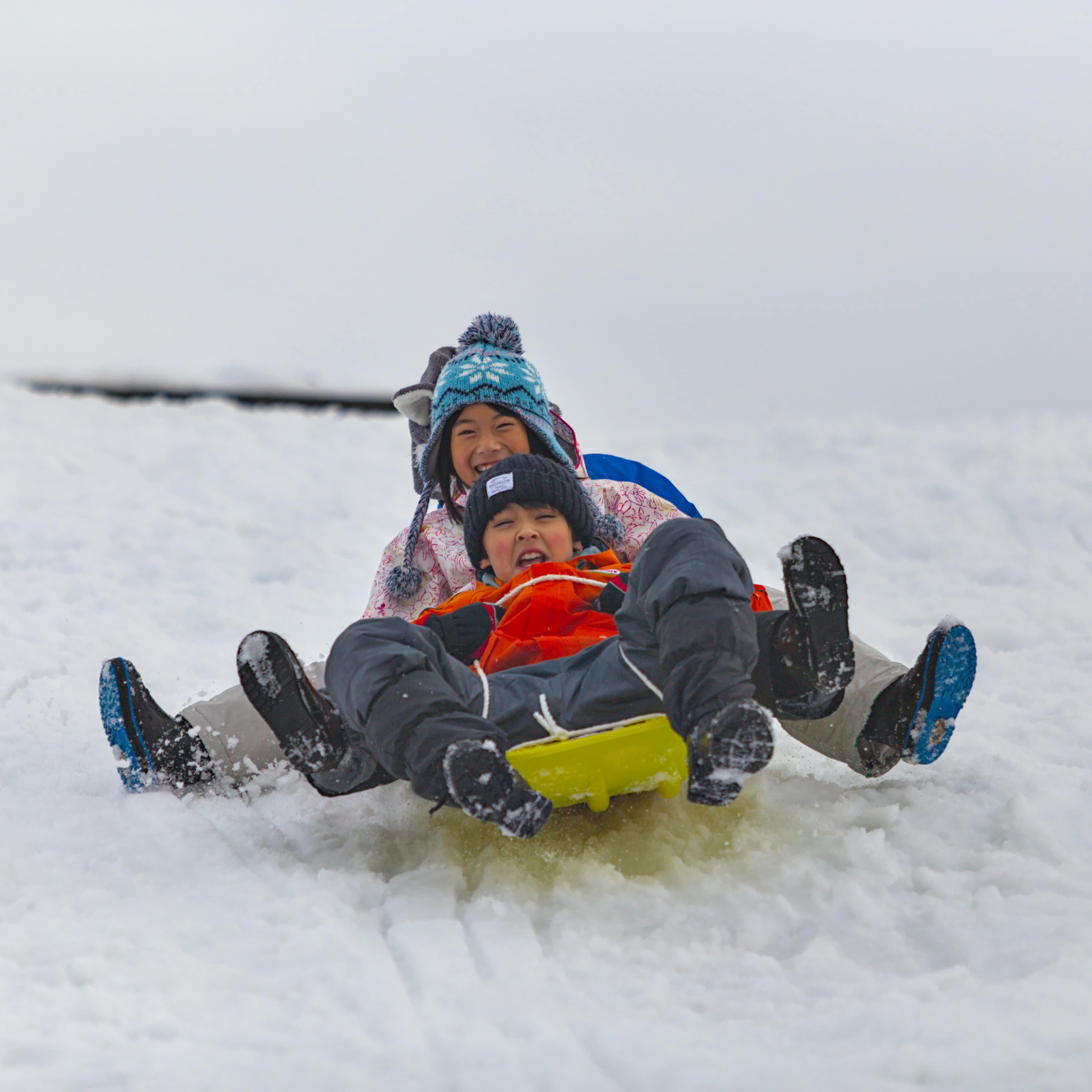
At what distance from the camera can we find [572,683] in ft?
5.24

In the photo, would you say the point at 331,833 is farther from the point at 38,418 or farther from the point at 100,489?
the point at 38,418

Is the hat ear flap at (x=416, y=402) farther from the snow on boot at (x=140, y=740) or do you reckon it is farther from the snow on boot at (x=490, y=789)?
the snow on boot at (x=490, y=789)

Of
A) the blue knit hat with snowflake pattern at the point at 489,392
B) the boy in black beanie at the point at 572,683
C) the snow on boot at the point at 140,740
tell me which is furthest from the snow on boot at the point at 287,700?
the blue knit hat with snowflake pattern at the point at 489,392

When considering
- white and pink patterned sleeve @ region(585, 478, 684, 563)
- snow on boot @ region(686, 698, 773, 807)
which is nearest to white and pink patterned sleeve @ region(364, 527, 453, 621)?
white and pink patterned sleeve @ region(585, 478, 684, 563)

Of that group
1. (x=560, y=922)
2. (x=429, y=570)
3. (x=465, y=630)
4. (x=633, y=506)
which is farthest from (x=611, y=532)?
(x=560, y=922)

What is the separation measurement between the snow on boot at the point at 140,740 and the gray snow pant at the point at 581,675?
16.3 inches

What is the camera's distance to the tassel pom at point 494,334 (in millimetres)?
2920

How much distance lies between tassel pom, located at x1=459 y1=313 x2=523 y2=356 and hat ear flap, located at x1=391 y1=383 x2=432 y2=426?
17 cm

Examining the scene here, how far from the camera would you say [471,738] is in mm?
1350

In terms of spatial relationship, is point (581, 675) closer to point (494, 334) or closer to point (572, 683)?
point (572, 683)

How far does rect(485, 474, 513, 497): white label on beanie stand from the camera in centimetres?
219

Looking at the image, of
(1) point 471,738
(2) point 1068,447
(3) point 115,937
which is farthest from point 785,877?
(2) point 1068,447

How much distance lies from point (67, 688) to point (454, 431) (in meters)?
1.24

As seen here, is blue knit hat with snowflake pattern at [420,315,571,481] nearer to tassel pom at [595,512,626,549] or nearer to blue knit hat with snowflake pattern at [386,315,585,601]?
blue knit hat with snowflake pattern at [386,315,585,601]
